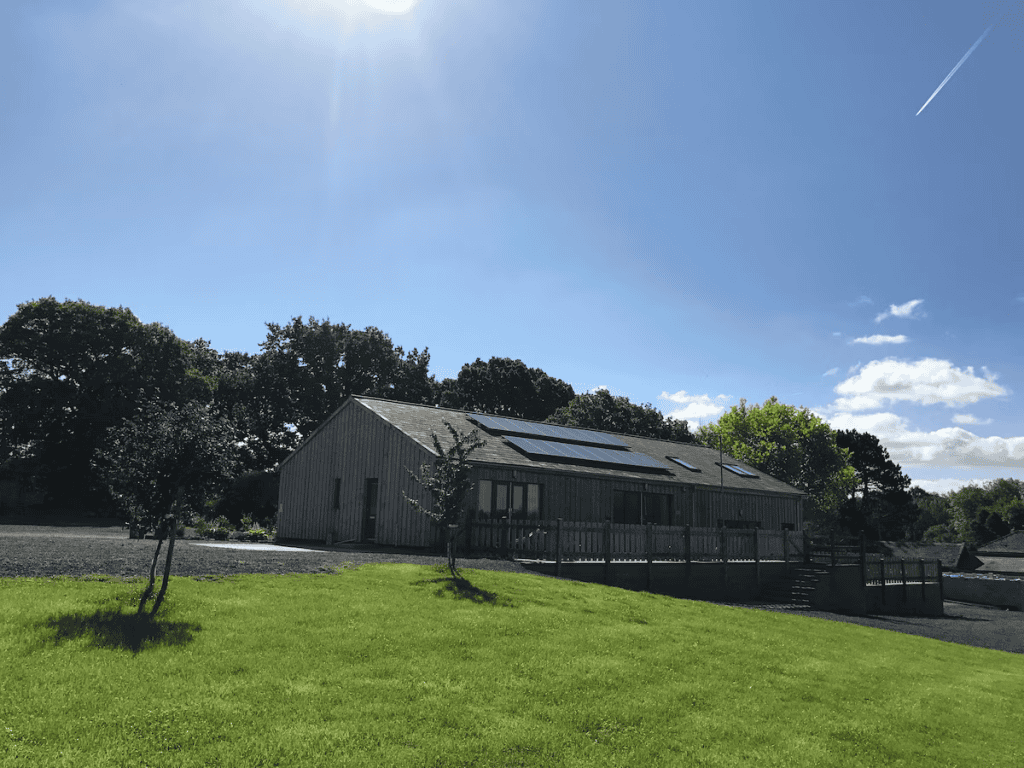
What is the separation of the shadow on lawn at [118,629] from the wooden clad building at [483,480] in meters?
15.7

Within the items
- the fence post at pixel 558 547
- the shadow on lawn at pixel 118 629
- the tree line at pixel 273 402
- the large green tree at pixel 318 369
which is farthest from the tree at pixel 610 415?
the shadow on lawn at pixel 118 629

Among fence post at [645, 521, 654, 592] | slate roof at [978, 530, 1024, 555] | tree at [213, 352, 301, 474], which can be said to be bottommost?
slate roof at [978, 530, 1024, 555]

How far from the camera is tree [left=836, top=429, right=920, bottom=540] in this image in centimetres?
9331

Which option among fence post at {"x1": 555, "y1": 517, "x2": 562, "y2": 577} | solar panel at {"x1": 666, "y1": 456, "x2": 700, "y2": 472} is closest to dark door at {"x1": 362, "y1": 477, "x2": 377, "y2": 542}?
fence post at {"x1": 555, "y1": 517, "x2": 562, "y2": 577}

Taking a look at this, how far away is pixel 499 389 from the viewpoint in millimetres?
82938

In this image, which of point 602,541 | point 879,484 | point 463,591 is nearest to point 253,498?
point 602,541

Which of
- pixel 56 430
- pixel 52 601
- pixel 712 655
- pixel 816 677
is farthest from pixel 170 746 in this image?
pixel 56 430

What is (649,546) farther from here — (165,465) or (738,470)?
(738,470)

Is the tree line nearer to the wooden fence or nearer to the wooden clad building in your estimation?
the wooden clad building

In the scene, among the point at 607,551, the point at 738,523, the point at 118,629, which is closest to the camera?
the point at 118,629

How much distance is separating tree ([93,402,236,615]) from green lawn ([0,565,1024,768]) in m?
1.47

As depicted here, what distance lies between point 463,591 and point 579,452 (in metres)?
18.2

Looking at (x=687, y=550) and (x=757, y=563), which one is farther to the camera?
(x=757, y=563)

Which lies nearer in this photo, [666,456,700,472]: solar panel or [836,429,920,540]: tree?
[666,456,700,472]: solar panel
